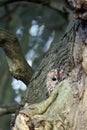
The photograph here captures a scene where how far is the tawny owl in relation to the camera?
3.31 feet

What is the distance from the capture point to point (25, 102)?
1.13 meters

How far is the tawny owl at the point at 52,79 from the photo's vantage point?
101 centimetres

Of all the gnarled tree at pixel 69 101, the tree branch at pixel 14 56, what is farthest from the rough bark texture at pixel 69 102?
the tree branch at pixel 14 56

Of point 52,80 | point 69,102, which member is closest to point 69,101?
point 69,102

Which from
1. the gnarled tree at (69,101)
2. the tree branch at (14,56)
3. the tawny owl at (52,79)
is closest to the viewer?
the gnarled tree at (69,101)

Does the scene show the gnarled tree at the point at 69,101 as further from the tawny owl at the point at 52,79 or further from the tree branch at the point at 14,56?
the tree branch at the point at 14,56

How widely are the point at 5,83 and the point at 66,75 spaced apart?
9.01 feet

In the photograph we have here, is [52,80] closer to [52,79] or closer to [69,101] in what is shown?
[52,79]

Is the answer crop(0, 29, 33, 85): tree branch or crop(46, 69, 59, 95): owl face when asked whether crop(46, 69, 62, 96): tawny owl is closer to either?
crop(46, 69, 59, 95): owl face

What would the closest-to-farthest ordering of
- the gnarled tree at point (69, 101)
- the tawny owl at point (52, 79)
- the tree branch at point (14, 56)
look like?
the gnarled tree at point (69, 101)
the tawny owl at point (52, 79)
the tree branch at point (14, 56)

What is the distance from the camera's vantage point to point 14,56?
130cm

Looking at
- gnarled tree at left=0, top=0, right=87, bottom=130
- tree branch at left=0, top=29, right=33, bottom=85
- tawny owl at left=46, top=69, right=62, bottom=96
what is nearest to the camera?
gnarled tree at left=0, top=0, right=87, bottom=130

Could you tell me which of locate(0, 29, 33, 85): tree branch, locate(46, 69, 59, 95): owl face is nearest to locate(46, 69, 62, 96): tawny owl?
locate(46, 69, 59, 95): owl face

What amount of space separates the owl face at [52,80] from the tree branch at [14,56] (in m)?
0.24
